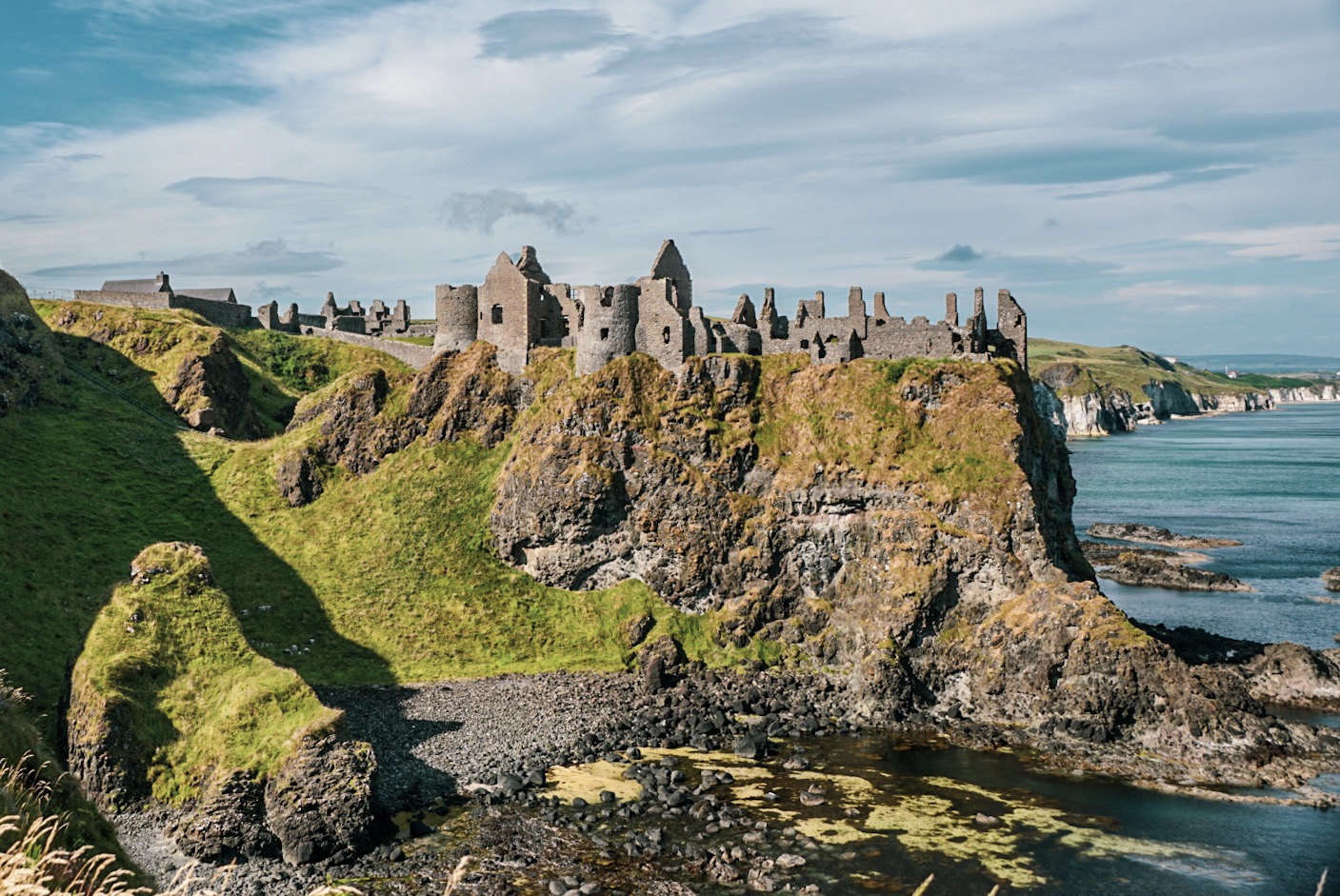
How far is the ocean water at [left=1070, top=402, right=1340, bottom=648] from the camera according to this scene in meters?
85.1

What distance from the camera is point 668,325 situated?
3155 inches

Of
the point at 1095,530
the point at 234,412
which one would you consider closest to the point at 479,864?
the point at 234,412

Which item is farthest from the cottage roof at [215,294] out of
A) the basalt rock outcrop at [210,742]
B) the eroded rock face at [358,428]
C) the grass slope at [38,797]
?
the grass slope at [38,797]

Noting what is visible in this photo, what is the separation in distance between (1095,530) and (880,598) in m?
70.0

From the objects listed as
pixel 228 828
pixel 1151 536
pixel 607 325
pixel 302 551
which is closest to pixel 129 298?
pixel 302 551

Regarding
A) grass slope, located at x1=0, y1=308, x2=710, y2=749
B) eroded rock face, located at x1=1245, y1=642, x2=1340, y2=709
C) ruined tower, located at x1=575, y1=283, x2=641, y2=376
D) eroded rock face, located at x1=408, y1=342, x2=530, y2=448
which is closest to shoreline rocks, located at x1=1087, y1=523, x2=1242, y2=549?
eroded rock face, located at x1=1245, y1=642, x2=1340, y2=709

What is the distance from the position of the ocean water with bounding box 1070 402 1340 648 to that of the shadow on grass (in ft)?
220

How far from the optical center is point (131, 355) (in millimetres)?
98188

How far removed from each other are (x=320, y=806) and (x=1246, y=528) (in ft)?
395

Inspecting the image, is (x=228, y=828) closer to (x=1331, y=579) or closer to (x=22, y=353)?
(x=22, y=353)

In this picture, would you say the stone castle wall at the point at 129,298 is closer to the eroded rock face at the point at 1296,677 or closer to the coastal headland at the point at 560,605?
the coastal headland at the point at 560,605

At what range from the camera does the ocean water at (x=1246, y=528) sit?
8506 cm

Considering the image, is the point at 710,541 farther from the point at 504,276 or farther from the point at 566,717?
the point at 504,276

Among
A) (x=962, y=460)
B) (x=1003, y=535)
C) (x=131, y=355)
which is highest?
(x=131, y=355)
